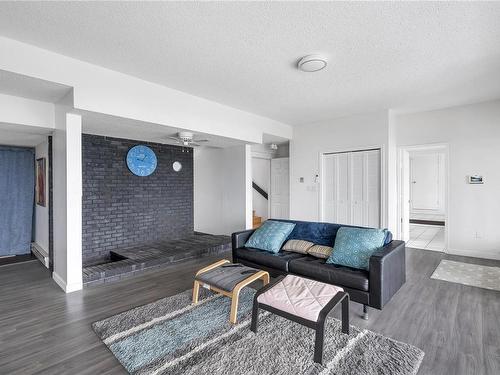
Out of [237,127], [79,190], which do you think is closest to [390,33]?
[237,127]

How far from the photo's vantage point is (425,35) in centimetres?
243

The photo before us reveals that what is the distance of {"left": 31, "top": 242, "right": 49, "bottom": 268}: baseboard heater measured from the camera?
4.21m

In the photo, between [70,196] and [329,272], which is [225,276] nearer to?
[329,272]

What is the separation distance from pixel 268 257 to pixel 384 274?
1304mm

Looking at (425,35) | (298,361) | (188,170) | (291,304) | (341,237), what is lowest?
(298,361)

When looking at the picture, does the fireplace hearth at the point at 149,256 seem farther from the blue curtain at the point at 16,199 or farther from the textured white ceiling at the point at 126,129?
the textured white ceiling at the point at 126,129

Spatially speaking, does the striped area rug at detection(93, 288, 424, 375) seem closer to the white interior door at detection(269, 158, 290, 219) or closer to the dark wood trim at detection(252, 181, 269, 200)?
the white interior door at detection(269, 158, 290, 219)

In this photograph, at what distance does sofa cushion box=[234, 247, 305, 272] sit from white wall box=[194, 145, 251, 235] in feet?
6.68

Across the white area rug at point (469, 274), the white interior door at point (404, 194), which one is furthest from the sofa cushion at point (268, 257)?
the white interior door at point (404, 194)

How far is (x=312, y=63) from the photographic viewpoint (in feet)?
9.45

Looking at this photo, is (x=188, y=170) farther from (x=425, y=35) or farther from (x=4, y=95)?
(x=425, y=35)

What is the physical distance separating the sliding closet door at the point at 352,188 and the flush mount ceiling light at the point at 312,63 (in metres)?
2.74

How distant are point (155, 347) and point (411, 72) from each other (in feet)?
12.8

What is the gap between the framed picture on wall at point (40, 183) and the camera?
14.9 feet
